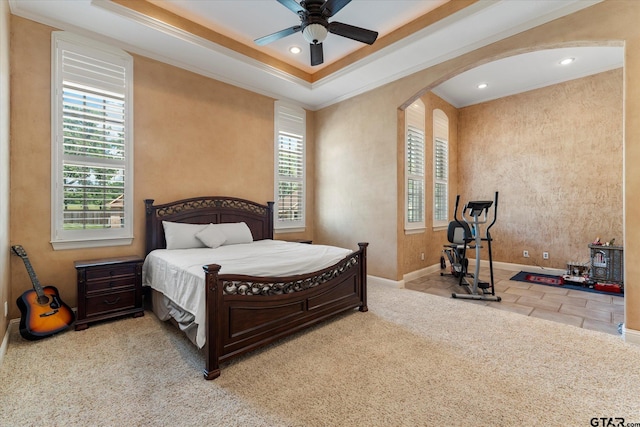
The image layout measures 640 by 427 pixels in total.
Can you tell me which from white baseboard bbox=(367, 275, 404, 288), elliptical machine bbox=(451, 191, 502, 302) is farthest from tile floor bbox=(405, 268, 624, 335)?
white baseboard bbox=(367, 275, 404, 288)

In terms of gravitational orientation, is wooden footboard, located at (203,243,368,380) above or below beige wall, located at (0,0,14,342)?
below

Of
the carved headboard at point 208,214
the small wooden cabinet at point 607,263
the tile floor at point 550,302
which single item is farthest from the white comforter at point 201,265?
the small wooden cabinet at point 607,263

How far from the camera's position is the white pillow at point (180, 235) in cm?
365

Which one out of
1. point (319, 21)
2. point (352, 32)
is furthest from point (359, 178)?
point (319, 21)

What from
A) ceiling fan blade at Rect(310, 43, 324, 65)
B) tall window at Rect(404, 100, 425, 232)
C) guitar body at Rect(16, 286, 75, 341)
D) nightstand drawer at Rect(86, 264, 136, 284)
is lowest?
guitar body at Rect(16, 286, 75, 341)

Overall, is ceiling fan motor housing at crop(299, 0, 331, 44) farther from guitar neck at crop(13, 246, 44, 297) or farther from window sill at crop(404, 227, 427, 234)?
guitar neck at crop(13, 246, 44, 297)

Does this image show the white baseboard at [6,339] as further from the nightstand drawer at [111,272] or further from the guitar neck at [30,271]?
the nightstand drawer at [111,272]

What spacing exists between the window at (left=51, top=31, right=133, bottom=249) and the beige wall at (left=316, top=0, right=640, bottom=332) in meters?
3.20

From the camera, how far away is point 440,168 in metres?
5.90

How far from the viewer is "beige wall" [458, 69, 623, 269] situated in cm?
471

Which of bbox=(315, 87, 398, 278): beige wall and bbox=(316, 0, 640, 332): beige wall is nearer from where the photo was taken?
bbox=(316, 0, 640, 332): beige wall

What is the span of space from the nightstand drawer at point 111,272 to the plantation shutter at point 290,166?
246 centimetres

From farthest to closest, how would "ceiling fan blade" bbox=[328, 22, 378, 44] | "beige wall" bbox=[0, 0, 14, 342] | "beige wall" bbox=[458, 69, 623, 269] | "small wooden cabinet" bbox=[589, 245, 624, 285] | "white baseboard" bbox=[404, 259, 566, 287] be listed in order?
"white baseboard" bbox=[404, 259, 566, 287] → "beige wall" bbox=[458, 69, 623, 269] → "small wooden cabinet" bbox=[589, 245, 624, 285] → "ceiling fan blade" bbox=[328, 22, 378, 44] → "beige wall" bbox=[0, 0, 14, 342]

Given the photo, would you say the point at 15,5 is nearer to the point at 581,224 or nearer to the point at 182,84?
the point at 182,84
